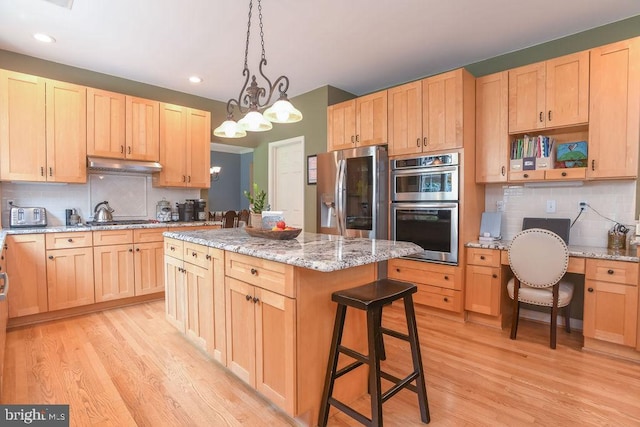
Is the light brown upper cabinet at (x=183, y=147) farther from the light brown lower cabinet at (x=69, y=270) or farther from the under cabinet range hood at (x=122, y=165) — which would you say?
the light brown lower cabinet at (x=69, y=270)

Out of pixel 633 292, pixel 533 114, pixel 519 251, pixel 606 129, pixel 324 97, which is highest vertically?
pixel 324 97

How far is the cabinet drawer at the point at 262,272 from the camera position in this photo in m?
1.58

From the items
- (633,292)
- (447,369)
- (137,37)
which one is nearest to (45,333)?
(137,37)

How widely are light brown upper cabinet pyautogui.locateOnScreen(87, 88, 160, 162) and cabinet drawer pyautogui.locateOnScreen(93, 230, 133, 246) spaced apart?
903mm

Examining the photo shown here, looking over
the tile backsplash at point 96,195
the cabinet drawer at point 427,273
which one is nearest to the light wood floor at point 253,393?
the cabinet drawer at point 427,273

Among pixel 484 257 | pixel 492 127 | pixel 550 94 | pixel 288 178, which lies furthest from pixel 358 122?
pixel 484 257

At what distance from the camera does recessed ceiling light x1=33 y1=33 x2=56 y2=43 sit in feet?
10.1


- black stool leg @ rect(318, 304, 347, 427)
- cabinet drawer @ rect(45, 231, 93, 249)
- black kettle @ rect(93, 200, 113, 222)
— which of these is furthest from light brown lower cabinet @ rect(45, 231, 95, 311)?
black stool leg @ rect(318, 304, 347, 427)

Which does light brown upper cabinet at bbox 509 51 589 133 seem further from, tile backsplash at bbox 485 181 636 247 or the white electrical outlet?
the white electrical outlet

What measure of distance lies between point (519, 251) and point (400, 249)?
156 cm

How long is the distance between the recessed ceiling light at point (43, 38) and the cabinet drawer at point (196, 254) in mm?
2538

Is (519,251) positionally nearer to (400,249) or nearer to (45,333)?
(400,249)

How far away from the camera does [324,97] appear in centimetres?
443

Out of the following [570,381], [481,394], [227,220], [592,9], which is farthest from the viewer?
[227,220]
